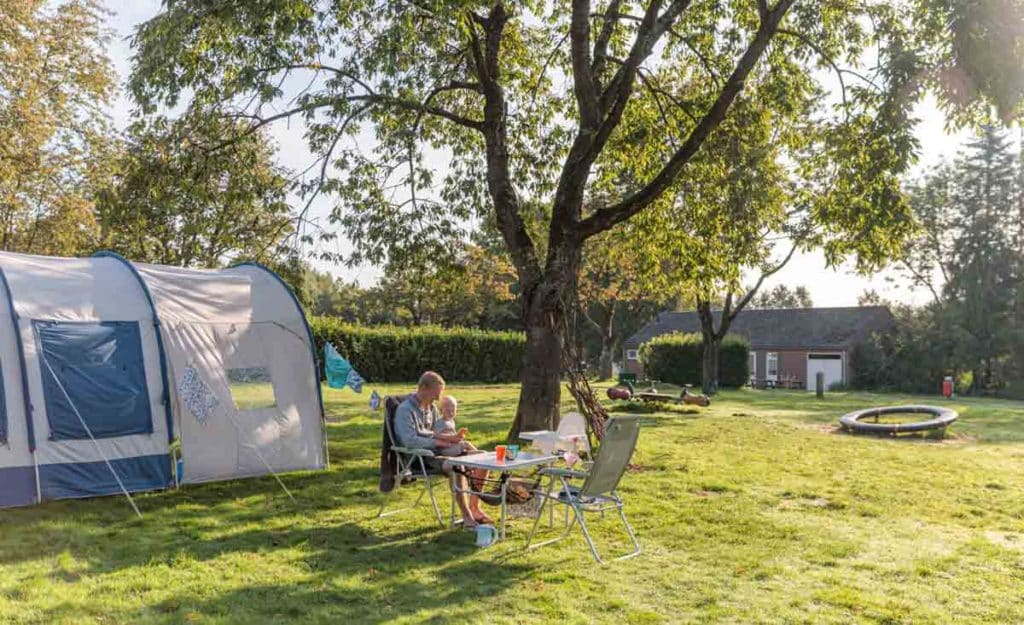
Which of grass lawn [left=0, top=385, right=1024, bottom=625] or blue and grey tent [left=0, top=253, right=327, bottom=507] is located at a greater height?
blue and grey tent [left=0, top=253, right=327, bottom=507]

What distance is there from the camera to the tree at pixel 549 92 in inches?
408

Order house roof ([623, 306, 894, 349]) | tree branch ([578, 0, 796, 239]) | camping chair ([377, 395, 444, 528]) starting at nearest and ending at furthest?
camping chair ([377, 395, 444, 528]) → tree branch ([578, 0, 796, 239]) → house roof ([623, 306, 894, 349])

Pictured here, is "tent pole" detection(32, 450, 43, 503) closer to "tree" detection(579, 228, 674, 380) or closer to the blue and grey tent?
the blue and grey tent

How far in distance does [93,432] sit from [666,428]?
37.3 feet

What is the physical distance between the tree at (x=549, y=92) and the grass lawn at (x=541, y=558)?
3.98 metres

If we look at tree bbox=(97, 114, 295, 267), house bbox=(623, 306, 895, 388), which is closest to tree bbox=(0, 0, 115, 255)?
tree bbox=(97, 114, 295, 267)

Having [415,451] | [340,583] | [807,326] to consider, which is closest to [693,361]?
[807,326]

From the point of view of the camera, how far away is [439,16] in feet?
33.3

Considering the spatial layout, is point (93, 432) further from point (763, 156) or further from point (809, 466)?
point (763, 156)

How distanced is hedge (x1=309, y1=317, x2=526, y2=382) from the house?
38.5ft

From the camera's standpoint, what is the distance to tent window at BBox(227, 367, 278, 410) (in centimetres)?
930

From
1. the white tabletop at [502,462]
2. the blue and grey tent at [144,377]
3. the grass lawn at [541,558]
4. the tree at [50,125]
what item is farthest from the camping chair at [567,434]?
the tree at [50,125]

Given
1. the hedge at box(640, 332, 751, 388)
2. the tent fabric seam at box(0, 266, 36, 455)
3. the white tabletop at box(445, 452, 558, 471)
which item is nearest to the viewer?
the white tabletop at box(445, 452, 558, 471)

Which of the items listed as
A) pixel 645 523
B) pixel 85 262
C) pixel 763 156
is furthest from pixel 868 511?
pixel 85 262
